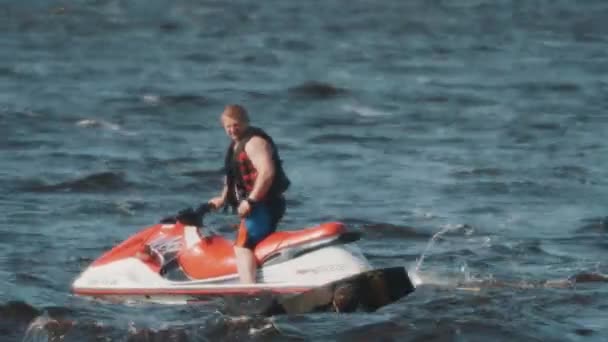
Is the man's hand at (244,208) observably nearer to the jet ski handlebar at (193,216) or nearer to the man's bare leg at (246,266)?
the man's bare leg at (246,266)

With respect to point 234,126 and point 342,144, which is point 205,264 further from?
point 342,144

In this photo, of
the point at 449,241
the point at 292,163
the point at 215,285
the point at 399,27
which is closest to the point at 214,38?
the point at 399,27

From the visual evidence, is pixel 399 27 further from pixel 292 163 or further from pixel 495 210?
pixel 495 210

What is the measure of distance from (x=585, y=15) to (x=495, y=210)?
22730 mm

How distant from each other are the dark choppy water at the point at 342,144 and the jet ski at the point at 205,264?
0.66 feet

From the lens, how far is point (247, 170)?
43.9ft

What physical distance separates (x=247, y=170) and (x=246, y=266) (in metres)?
0.80

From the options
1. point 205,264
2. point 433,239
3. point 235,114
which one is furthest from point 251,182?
point 433,239

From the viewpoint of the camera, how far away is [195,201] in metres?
20.8

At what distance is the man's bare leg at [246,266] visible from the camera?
43.3 feet

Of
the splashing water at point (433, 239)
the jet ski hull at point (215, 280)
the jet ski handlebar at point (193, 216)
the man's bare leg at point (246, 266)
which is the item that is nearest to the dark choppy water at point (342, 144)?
the splashing water at point (433, 239)

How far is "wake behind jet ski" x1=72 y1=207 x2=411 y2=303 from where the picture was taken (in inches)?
516

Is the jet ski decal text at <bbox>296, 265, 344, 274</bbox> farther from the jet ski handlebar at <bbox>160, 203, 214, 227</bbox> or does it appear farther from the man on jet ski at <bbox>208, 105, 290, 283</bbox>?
the jet ski handlebar at <bbox>160, 203, 214, 227</bbox>

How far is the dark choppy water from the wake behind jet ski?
A: 8.3 inches
